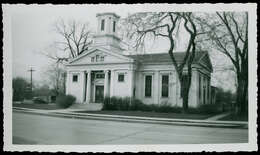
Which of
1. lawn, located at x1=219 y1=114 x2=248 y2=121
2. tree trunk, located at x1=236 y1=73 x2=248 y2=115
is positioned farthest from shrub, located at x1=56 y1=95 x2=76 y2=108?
tree trunk, located at x1=236 y1=73 x2=248 y2=115

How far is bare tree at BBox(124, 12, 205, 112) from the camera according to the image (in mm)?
8820

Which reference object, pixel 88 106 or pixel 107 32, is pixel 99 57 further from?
pixel 107 32

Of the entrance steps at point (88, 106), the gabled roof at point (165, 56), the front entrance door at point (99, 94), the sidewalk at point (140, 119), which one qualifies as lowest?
the sidewalk at point (140, 119)

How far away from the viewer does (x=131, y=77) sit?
38.8ft

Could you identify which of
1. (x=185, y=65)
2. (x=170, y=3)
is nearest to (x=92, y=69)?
(x=185, y=65)

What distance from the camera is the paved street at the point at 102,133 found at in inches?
318

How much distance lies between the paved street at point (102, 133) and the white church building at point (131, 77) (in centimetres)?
114

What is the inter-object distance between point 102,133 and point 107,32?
2.95 m

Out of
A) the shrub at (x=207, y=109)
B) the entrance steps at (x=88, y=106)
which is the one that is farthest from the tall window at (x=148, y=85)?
the entrance steps at (x=88, y=106)

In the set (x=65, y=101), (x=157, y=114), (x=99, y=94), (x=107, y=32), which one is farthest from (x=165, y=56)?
(x=65, y=101)

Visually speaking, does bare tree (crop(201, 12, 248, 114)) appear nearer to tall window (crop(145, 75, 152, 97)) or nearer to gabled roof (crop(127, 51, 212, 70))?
gabled roof (crop(127, 51, 212, 70))

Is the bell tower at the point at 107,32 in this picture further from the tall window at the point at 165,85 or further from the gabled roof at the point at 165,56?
the tall window at the point at 165,85

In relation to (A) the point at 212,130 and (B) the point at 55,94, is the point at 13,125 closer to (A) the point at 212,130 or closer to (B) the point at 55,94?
(B) the point at 55,94

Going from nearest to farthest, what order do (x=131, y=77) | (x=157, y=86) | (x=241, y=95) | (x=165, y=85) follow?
(x=241, y=95) < (x=165, y=85) < (x=157, y=86) < (x=131, y=77)
